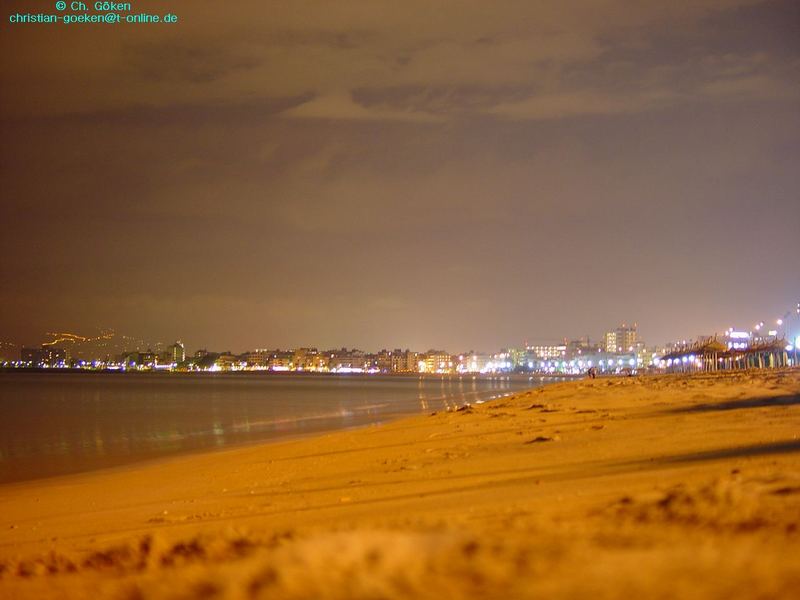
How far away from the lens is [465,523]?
21.7 feet

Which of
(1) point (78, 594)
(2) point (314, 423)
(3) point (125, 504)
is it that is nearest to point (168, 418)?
(2) point (314, 423)

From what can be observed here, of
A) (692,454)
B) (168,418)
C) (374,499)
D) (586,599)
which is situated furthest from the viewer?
(168,418)

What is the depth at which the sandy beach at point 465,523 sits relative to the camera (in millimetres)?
4586

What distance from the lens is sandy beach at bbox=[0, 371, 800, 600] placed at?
15.0ft

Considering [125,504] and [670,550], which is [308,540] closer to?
[670,550]

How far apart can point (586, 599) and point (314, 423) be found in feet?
111

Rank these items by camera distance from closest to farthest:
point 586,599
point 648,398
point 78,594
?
point 586,599
point 78,594
point 648,398

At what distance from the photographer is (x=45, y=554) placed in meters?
7.70

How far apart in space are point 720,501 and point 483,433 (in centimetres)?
1109

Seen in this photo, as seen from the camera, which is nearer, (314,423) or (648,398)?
(648,398)

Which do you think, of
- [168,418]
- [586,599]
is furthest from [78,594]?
[168,418]

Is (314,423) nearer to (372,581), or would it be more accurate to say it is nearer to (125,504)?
(125,504)

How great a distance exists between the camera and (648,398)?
920 inches

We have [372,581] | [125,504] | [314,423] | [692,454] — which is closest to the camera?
[372,581]
